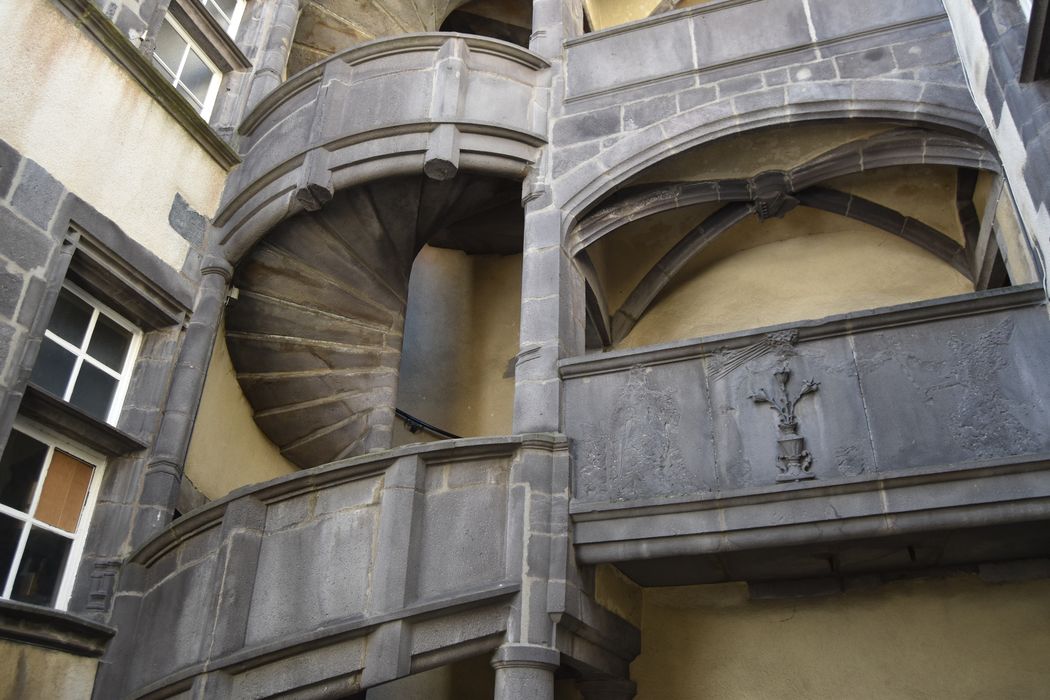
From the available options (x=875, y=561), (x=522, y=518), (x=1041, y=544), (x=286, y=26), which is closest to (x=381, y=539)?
(x=522, y=518)

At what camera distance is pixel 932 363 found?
4.64m

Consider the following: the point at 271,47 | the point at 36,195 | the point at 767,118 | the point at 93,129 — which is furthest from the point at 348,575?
the point at 271,47

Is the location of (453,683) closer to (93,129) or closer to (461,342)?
(461,342)

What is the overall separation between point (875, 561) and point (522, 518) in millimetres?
2140

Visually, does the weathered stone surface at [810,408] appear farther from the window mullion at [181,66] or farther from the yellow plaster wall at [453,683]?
the window mullion at [181,66]

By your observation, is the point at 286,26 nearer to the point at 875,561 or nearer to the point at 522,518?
the point at 522,518

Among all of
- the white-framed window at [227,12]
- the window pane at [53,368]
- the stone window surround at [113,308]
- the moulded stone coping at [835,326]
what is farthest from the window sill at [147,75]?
the moulded stone coping at [835,326]

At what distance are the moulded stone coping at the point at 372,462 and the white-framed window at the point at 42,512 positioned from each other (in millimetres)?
914

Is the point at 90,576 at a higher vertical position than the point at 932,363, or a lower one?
lower

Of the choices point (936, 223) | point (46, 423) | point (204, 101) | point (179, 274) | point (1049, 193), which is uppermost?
point (204, 101)

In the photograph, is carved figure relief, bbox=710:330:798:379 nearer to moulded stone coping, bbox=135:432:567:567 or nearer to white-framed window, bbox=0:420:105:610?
moulded stone coping, bbox=135:432:567:567

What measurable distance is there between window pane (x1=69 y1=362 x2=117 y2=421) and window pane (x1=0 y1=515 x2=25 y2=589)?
84cm

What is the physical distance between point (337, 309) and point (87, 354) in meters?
1.74

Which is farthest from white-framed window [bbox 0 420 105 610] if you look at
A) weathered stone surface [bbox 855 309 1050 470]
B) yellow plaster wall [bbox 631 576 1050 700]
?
weathered stone surface [bbox 855 309 1050 470]
